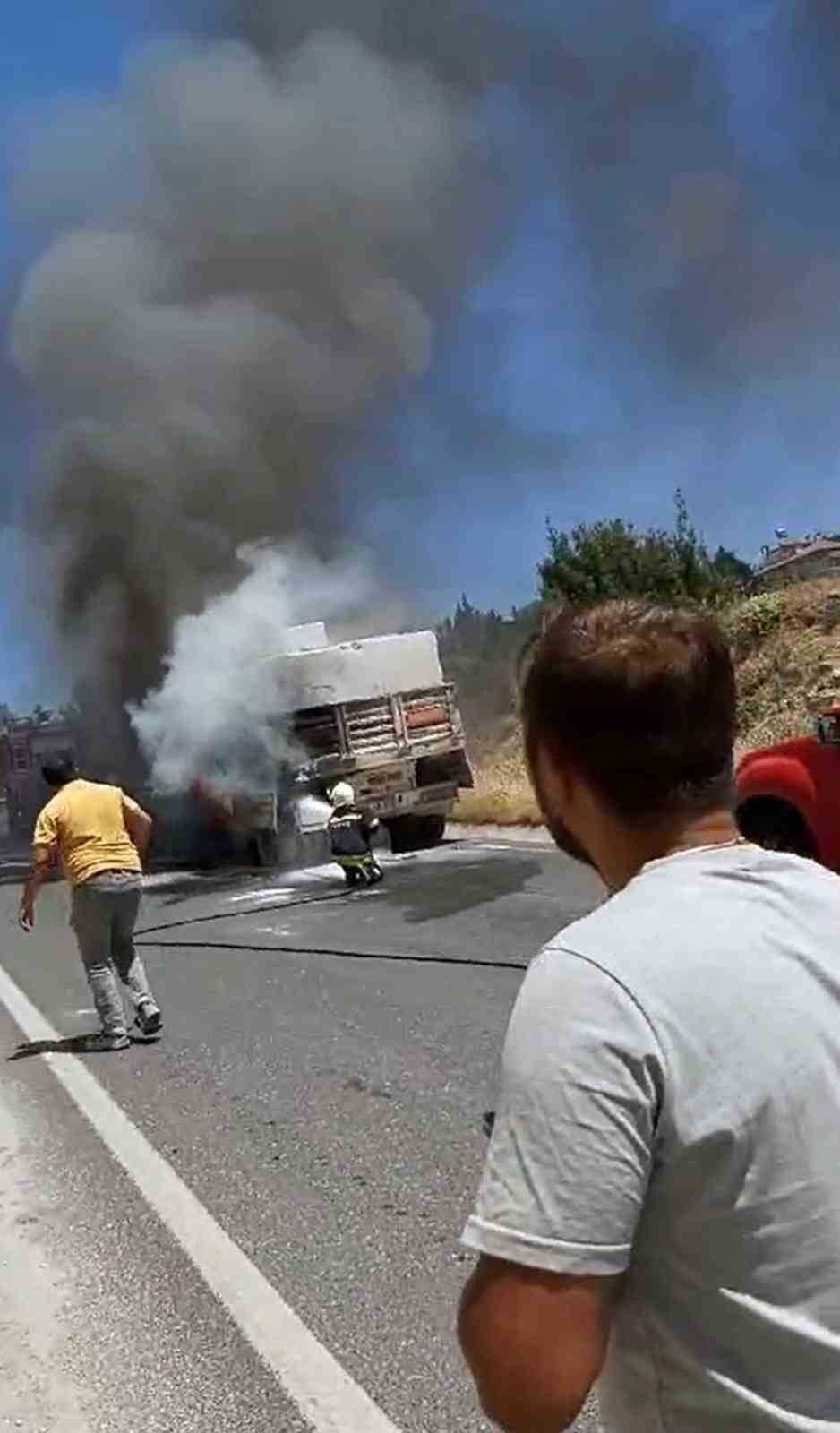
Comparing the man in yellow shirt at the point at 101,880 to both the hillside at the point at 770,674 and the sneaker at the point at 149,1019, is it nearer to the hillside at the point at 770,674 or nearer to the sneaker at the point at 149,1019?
the sneaker at the point at 149,1019

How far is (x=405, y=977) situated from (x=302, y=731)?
7833mm

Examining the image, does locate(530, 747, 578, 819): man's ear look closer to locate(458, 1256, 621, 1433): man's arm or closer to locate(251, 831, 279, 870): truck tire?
locate(458, 1256, 621, 1433): man's arm

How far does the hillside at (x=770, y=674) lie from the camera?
22.5m

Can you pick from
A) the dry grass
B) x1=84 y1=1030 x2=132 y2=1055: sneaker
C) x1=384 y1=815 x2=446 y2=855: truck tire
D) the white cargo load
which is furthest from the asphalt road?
the dry grass

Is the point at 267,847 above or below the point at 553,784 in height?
below

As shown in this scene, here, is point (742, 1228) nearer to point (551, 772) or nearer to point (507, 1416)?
point (507, 1416)

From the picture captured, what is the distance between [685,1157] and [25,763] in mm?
29372

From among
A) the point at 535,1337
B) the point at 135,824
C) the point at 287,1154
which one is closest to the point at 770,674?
the point at 135,824

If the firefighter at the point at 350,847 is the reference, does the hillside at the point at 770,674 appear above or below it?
above

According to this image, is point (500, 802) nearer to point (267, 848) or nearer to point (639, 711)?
point (267, 848)

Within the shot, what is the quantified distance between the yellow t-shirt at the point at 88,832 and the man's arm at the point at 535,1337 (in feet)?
21.1

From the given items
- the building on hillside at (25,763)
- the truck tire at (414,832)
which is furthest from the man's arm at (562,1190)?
the building on hillside at (25,763)

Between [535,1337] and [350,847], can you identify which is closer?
[535,1337]

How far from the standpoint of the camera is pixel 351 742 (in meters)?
16.6
